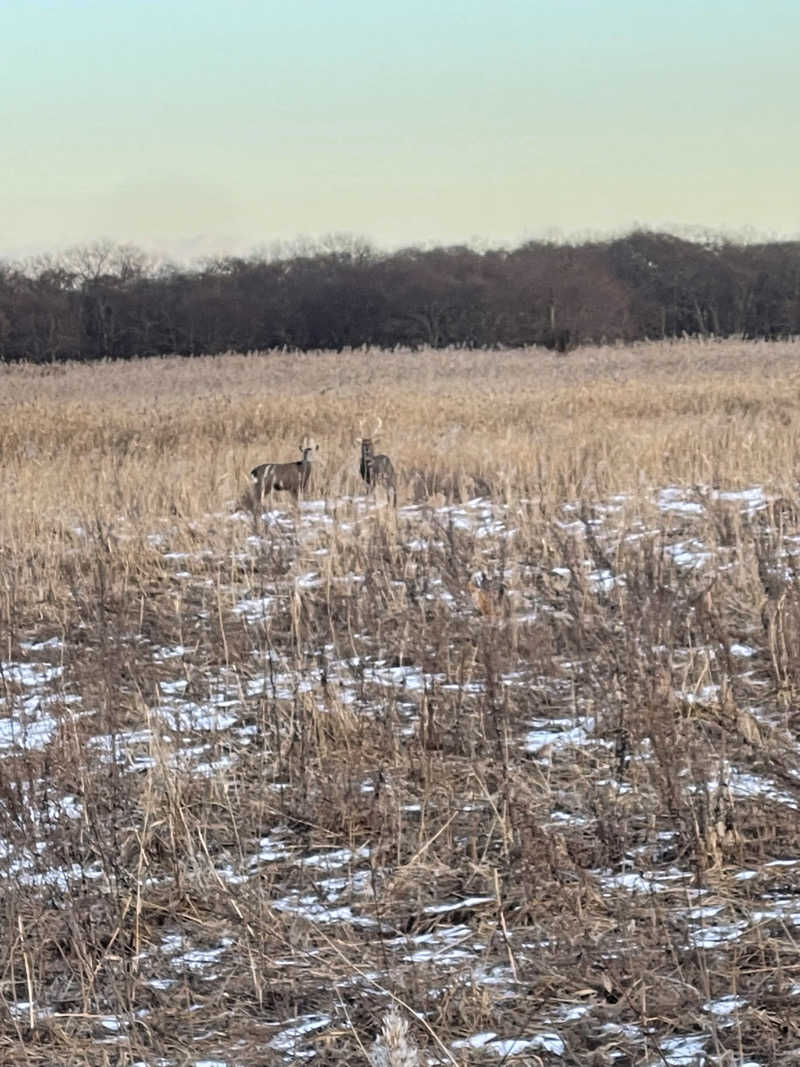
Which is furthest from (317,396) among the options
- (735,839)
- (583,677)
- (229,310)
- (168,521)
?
(229,310)

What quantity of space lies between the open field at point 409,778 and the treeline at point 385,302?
113 feet

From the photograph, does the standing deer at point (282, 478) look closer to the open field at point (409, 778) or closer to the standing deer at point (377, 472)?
Answer: the standing deer at point (377, 472)

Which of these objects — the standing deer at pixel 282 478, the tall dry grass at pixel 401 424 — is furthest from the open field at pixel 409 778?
the standing deer at pixel 282 478

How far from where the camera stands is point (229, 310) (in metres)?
46.4

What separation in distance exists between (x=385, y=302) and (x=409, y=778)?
147ft

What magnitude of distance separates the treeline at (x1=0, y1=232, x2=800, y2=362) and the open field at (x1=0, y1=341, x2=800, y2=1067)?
3436 centimetres

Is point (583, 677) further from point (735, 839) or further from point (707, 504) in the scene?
point (707, 504)

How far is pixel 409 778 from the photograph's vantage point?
377 centimetres

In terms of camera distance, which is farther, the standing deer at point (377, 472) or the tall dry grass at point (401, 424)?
the standing deer at point (377, 472)

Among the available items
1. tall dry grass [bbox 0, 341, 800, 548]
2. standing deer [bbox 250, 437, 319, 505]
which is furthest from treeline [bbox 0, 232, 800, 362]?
standing deer [bbox 250, 437, 319, 505]

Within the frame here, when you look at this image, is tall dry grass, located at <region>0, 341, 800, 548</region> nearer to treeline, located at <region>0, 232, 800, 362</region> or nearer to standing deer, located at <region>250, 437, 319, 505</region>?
standing deer, located at <region>250, 437, 319, 505</region>

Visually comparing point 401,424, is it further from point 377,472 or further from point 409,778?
point 409,778

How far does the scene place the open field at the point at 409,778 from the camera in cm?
250

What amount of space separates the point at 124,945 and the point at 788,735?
82.9 inches
